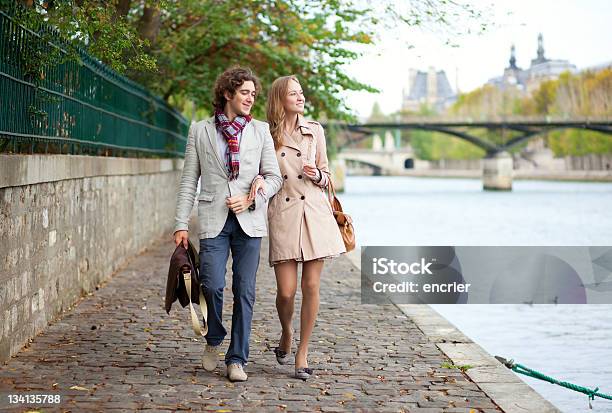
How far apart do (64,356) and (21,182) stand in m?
1.10

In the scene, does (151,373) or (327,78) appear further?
(327,78)

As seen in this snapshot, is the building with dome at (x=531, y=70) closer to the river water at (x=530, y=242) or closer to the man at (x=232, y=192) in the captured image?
the river water at (x=530, y=242)

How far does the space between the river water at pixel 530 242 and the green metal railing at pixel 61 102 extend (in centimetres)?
396

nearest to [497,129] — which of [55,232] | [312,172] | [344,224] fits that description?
[55,232]

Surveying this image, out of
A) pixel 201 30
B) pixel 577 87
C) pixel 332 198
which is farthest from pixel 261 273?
pixel 577 87

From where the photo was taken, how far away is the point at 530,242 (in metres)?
28.7

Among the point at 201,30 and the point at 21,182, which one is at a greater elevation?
the point at 201,30

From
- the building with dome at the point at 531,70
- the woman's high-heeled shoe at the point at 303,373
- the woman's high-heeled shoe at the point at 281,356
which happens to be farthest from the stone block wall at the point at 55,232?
the building with dome at the point at 531,70

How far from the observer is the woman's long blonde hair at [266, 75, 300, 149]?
18.9 ft

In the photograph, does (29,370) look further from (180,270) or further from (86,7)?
(86,7)

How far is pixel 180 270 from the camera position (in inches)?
221

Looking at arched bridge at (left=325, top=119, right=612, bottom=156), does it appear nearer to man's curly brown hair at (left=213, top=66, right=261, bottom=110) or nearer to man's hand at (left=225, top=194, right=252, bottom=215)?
man's curly brown hair at (left=213, top=66, right=261, bottom=110)

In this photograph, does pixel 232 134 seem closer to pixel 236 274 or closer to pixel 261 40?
pixel 236 274

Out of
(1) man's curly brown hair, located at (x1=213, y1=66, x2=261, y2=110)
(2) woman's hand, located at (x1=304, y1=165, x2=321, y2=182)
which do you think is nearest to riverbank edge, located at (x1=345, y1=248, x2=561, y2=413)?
(2) woman's hand, located at (x1=304, y1=165, x2=321, y2=182)
